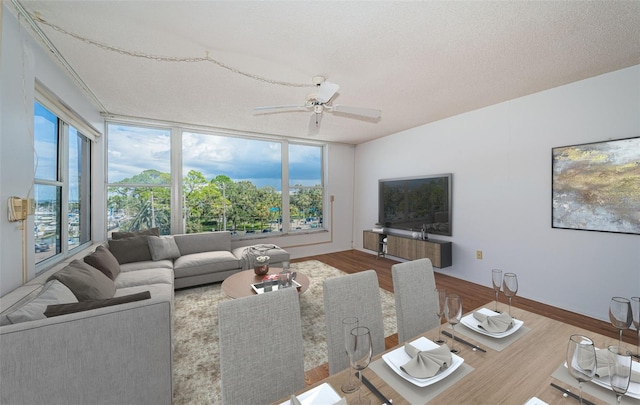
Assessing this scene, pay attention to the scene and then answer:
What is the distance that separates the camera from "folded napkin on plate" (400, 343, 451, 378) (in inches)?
35.3

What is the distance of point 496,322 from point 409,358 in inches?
A: 21.9

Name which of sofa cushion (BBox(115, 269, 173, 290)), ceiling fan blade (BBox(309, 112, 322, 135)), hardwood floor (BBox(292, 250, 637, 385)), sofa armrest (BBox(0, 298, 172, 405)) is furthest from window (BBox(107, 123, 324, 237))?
sofa armrest (BBox(0, 298, 172, 405))

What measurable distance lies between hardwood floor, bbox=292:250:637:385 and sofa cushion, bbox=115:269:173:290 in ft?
6.17

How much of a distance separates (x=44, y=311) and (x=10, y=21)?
196cm

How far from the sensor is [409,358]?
3.30 ft

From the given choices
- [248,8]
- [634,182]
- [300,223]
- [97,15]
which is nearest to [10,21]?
[97,15]

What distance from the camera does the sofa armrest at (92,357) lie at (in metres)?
1.07

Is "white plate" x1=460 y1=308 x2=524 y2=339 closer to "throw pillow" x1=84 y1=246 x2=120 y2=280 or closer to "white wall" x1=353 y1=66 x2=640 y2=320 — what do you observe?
"white wall" x1=353 y1=66 x2=640 y2=320

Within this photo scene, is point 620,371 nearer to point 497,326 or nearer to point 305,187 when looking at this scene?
point 497,326

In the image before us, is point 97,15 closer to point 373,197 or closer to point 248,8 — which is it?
point 248,8

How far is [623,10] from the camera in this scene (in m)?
1.71

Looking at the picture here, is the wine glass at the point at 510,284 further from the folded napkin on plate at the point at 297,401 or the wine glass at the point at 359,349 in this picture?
the folded napkin on plate at the point at 297,401

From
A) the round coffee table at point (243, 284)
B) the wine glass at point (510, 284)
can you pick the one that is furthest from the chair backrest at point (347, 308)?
the round coffee table at point (243, 284)

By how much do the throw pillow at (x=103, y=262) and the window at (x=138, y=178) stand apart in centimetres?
152
